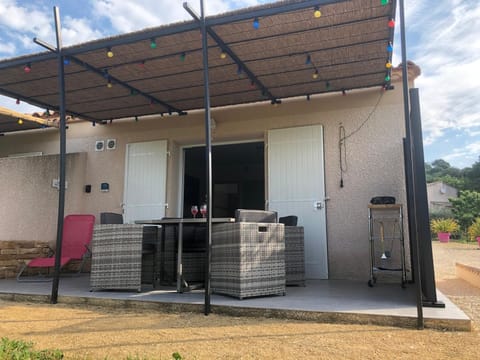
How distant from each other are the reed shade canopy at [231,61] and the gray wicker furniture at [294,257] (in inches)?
77.2

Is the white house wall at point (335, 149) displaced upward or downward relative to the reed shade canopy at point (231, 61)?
downward

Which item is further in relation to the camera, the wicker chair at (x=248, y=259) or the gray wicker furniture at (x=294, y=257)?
the gray wicker furniture at (x=294, y=257)

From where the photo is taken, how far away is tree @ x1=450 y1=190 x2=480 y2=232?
1920 cm

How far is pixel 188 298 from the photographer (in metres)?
3.53

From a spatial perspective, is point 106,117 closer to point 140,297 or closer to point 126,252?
point 126,252

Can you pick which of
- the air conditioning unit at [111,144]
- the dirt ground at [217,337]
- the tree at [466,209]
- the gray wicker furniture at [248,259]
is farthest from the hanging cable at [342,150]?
the tree at [466,209]

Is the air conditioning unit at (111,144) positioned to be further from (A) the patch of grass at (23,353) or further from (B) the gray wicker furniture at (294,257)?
(A) the patch of grass at (23,353)

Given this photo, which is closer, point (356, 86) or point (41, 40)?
point (41, 40)

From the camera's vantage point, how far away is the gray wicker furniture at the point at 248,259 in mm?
3453

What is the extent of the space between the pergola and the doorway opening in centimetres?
255

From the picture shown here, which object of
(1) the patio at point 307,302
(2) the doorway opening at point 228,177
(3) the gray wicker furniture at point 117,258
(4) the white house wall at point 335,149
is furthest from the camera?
(2) the doorway opening at point 228,177

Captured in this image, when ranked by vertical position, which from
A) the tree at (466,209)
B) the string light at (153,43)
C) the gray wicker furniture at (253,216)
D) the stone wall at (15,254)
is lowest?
the stone wall at (15,254)

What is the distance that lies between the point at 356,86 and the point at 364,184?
1352 mm

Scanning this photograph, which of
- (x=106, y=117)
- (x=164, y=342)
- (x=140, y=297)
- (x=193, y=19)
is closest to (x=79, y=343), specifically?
(x=164, y=342)
